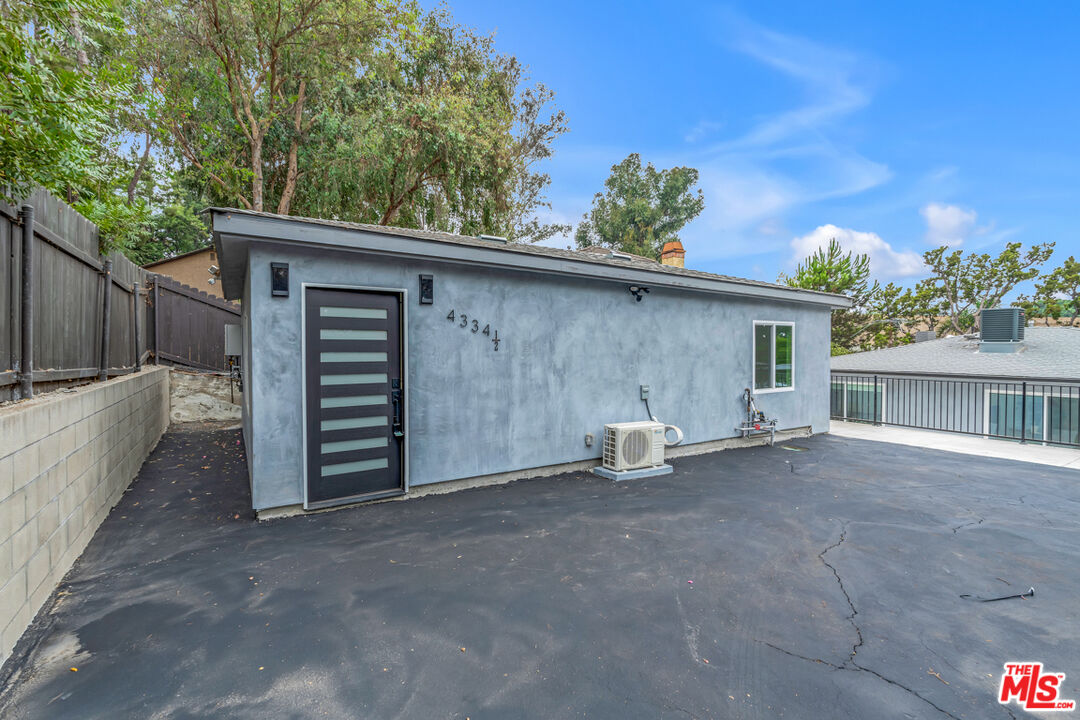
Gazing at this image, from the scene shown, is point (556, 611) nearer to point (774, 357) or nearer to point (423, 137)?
point (774, 357)

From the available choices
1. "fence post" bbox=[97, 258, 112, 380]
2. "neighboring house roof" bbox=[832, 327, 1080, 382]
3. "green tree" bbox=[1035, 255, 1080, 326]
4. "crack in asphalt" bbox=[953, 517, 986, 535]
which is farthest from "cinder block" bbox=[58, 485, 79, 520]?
"green tree" bbox=[1035, 255, 1080, 326]

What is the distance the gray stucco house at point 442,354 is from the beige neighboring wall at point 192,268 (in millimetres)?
9742

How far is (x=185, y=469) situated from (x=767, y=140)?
21.4m

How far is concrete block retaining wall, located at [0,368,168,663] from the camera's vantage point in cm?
209

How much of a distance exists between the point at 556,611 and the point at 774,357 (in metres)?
6.64

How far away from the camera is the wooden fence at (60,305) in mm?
2658

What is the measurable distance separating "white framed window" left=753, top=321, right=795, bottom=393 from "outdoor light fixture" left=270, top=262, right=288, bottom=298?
667 cm

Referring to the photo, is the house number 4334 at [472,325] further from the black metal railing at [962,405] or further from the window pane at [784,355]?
the black metal railing at [962,405]

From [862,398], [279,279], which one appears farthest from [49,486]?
[862,398]

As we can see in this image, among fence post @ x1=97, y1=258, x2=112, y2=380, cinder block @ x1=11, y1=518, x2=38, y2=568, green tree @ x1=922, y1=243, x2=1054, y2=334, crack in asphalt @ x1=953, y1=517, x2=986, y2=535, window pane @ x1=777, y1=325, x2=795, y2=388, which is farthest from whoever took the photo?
green tree @ x1=922, y1=243, x2=1054, y2=334

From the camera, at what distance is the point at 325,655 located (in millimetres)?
2154

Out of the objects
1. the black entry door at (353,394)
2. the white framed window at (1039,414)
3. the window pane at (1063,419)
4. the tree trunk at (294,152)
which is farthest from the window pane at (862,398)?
the tree trunk at (294,152)

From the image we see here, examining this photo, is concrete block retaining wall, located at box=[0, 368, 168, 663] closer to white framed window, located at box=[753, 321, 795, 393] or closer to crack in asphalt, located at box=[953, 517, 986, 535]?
crack in asphalt, located at box=[953, 517, 986, 535]

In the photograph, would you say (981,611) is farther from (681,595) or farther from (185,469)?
(185,469)
